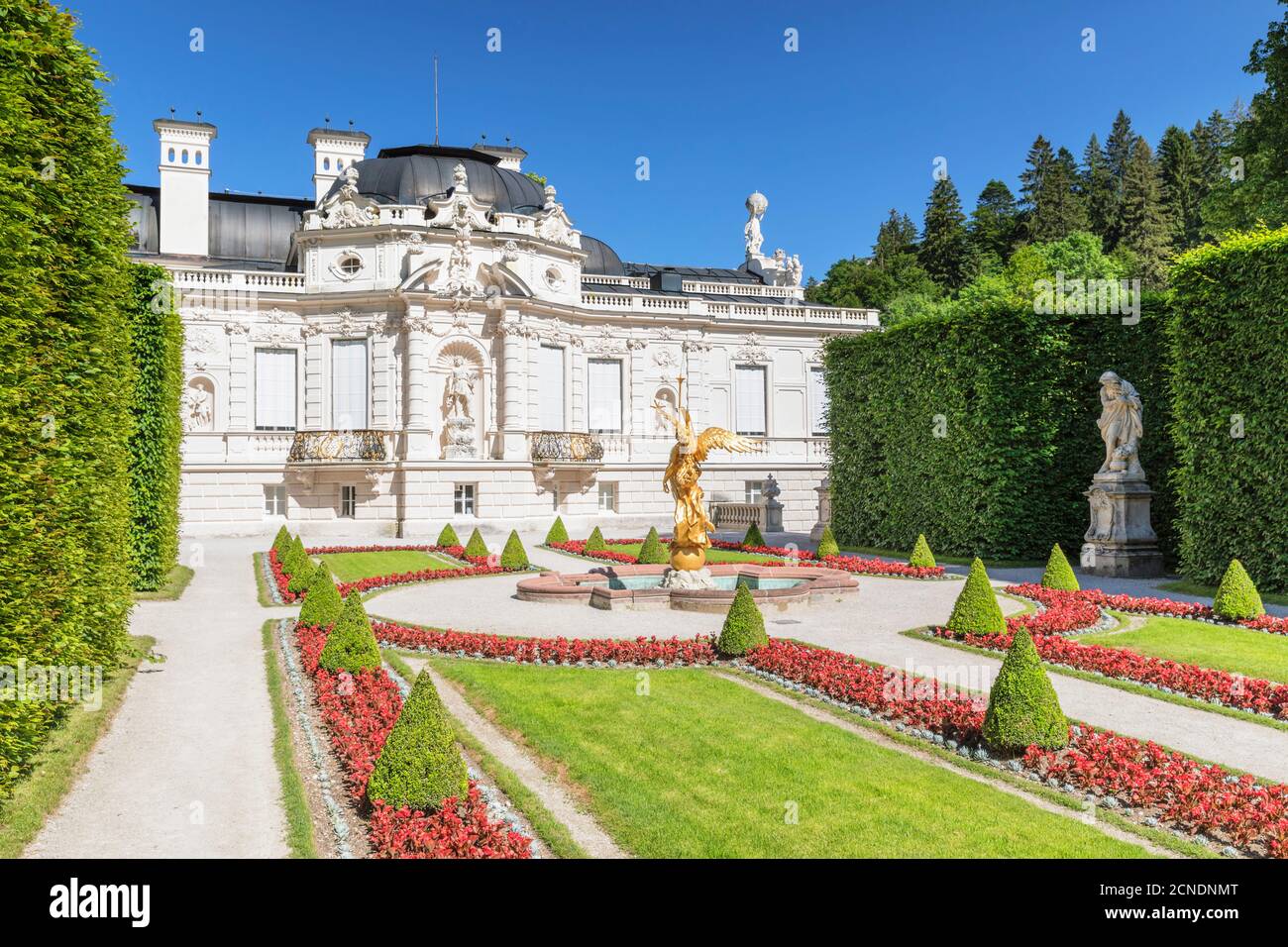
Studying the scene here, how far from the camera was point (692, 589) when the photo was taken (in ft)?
62.8

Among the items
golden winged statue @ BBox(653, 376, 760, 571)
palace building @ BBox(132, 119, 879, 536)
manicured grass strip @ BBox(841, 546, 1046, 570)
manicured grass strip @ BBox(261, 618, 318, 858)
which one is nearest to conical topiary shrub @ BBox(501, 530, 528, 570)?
golden winged statue @ BBox(653, 376, 760, 571)

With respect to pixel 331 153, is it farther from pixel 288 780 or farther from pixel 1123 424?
pixel 288 780

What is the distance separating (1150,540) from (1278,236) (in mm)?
8143

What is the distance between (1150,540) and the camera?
23.8 m

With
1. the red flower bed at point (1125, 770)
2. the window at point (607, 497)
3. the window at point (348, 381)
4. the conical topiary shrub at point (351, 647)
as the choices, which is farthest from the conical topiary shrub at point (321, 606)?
the window at point (607, 497)

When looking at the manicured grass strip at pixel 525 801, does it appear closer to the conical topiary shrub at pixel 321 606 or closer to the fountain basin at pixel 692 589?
the conical topiary shrub at pixel 321 606

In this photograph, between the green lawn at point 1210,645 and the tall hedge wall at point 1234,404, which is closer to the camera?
the green lawn at point 1210,645

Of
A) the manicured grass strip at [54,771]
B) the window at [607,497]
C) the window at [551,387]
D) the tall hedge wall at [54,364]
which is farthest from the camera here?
the window at [607,497]

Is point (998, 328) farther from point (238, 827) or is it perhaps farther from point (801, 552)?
point (238, 827)

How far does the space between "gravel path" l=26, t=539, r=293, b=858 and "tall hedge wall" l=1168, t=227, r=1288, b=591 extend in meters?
19.6

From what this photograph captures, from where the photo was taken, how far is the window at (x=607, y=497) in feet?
144

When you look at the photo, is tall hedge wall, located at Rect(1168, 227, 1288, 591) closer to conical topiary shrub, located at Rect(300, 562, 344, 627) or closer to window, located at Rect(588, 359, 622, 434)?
conical topiary shrub, located at Rect(300, 562, 344, 627)

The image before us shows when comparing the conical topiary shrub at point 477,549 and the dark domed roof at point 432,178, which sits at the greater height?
the dark domed roof at point 432,178

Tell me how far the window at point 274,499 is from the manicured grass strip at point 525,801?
105 ft
